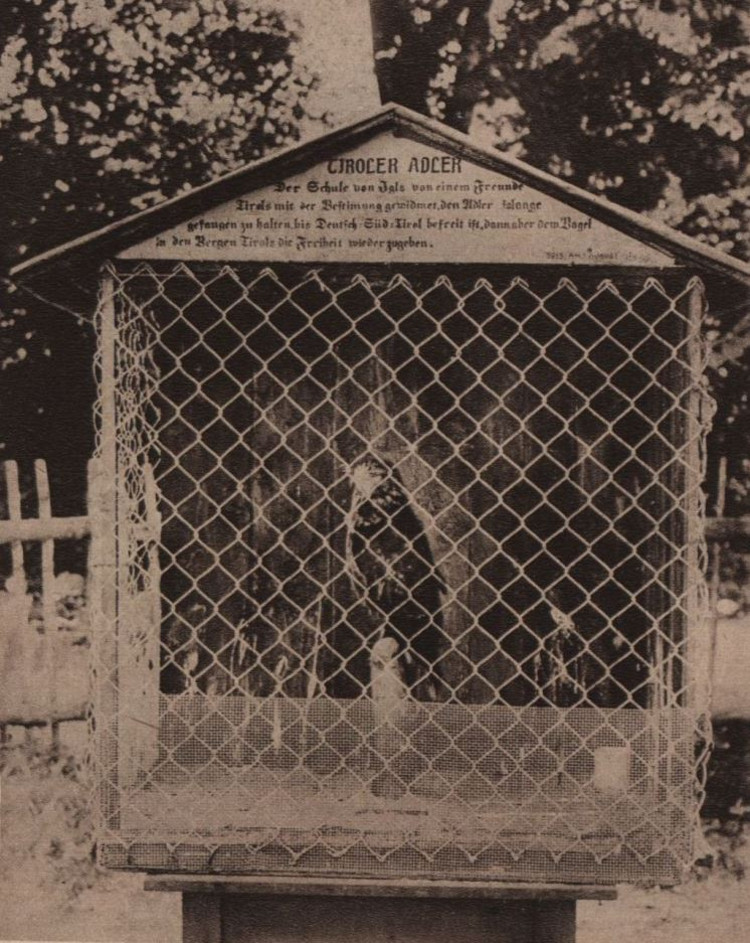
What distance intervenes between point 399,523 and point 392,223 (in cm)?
50

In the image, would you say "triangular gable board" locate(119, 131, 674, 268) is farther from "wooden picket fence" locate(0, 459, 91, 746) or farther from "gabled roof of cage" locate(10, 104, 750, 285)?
"wooden picket fence" locate(0, 459, 91, 746)

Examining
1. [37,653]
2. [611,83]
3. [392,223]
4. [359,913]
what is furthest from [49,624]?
[611,83]

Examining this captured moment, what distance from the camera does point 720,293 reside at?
1.60m

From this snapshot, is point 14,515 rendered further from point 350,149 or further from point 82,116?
point 350,149

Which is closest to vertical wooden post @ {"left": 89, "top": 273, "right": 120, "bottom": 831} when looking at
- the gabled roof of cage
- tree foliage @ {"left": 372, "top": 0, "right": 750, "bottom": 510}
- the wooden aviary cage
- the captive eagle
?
the wooden aviary cage

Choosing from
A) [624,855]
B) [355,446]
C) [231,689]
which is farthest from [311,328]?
[624,855]

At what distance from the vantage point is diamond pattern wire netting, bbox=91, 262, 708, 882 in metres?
1.63

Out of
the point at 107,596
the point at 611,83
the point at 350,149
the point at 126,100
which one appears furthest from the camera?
the point at 126,100

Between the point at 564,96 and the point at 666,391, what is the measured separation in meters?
0.54

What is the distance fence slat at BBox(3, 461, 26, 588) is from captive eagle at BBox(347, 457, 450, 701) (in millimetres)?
568

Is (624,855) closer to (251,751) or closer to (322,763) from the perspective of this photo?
(322,763)

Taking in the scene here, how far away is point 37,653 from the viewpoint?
1782 mm

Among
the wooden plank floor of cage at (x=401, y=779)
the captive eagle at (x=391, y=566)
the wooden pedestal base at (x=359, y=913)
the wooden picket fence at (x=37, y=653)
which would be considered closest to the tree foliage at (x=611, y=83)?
the captive eagle at (x=391, y=566)

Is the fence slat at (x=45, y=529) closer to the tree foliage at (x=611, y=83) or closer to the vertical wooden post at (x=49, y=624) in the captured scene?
the vertical wooden post at (x=49, y=624)
